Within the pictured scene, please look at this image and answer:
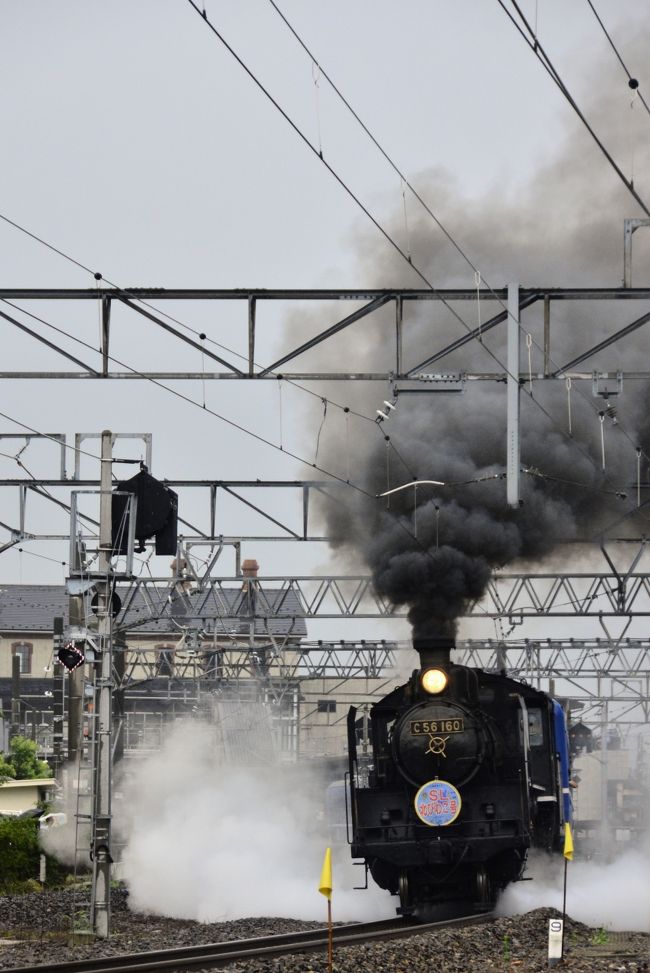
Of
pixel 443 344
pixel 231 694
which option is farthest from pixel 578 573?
pixel 231 694

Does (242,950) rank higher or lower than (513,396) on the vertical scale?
lower

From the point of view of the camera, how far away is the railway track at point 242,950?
41.8 feet

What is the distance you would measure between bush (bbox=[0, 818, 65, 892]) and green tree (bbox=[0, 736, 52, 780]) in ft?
99.5

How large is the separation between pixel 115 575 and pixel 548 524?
658 centimetres

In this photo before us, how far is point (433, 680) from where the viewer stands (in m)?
17.5

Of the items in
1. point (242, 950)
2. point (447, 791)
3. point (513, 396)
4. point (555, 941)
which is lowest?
point (242, 950)

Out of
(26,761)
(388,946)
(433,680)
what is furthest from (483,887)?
(26,761)

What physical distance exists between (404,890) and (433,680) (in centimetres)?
248

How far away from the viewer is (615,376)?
20.4 meters

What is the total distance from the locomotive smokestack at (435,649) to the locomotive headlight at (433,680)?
17cm

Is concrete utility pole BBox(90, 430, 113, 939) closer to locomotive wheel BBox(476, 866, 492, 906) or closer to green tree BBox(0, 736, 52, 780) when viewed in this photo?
locomotive wheel BBox(476, 866, 492, 906)

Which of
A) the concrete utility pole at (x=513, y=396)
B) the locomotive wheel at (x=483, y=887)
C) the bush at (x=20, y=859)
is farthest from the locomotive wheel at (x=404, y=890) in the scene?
the bush at (x=20, y=859)

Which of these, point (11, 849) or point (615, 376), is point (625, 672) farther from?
point (615, 376)

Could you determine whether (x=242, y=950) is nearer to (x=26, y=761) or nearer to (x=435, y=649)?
(x=435, y=649)
